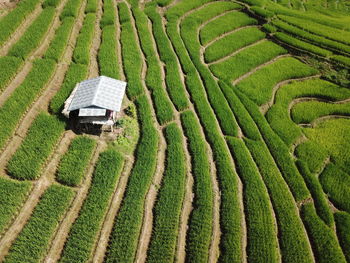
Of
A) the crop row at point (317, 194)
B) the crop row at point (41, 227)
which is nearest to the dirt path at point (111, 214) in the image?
the crop row at point (41, 227)

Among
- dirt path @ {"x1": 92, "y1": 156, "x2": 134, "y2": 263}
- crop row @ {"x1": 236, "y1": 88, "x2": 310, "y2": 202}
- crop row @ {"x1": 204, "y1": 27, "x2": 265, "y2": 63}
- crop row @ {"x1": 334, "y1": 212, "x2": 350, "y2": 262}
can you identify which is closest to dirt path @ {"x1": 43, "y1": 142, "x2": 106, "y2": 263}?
dirt path @ {"x1": 92, "y1": 156, "x2": 134, "y2": 263}

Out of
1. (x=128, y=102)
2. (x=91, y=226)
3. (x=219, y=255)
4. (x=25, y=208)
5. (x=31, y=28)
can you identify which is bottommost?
(x=219, y=255)

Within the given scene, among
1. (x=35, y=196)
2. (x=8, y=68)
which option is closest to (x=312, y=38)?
(x=8, y=68)

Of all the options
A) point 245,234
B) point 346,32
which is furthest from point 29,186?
point 346,32

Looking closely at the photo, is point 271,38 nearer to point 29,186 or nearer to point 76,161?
point 76,161

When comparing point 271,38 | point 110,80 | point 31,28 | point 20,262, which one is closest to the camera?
point 20,262

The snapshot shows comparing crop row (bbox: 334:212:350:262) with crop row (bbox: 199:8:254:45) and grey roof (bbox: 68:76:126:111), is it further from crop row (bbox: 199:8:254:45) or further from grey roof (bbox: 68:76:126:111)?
crop row (bbox: 199:8:254:45)

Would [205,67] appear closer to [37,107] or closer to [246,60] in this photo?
[246,60]

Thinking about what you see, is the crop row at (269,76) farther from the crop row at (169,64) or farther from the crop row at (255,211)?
the crop row at (255,211)
